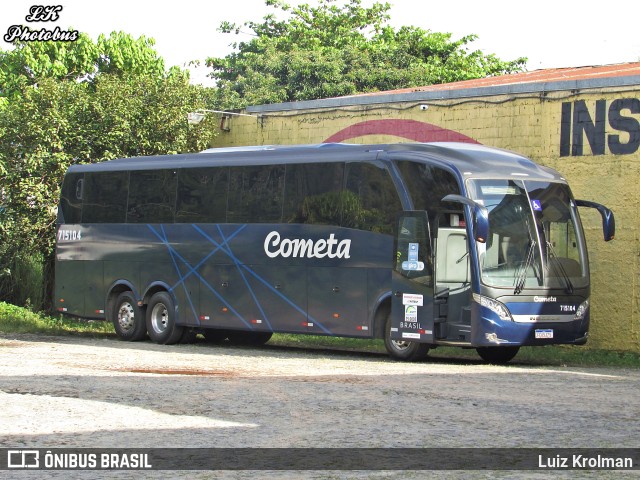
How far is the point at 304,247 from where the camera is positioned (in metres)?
20.8

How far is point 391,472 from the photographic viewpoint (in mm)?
9086

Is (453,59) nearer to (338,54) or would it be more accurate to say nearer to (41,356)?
(338,54)

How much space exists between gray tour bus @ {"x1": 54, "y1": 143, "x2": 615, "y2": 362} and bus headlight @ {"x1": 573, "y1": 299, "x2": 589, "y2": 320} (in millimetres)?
22

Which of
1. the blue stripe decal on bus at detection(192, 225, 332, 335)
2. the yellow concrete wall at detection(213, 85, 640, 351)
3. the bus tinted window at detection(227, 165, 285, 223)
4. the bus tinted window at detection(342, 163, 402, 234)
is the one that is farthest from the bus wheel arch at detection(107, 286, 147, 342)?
the yellow concrete wall at detection(213, 85, 640, 351)

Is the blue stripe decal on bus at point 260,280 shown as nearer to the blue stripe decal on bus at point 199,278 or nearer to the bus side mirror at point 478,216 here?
the blue stripe decal on bus at point 199,278

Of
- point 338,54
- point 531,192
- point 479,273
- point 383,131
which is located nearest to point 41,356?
point 479,273

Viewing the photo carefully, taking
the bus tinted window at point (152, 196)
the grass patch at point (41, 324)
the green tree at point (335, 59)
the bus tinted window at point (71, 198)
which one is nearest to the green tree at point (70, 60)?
the green tree at point (335, 59)

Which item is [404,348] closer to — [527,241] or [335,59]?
[527,241]

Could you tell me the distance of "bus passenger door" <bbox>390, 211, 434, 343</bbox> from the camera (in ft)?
61.4

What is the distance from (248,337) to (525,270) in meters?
7.95

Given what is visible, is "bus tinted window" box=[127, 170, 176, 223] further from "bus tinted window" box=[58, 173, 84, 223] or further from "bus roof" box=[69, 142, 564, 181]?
"bus tinted window" box=[58, 173, 84, 223]

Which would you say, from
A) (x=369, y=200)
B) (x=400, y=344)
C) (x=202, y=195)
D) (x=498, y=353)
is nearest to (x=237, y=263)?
(x=202, y=195)

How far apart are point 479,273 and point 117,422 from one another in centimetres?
816

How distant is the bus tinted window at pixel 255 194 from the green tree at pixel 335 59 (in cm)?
2389
